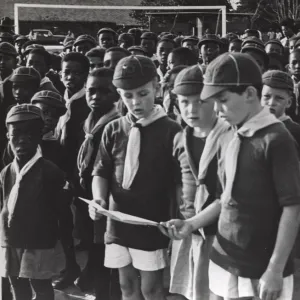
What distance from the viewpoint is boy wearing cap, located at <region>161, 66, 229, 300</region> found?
64.9 inches

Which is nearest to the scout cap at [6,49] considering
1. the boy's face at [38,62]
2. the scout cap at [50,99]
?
the boy's face at [38,62]

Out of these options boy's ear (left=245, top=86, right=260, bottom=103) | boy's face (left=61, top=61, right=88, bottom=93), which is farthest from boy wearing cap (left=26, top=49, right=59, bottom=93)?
boy's ear (left=245, top=86, right=260, bottom=103)

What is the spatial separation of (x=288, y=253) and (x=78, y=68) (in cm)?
178

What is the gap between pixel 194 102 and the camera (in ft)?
5.51

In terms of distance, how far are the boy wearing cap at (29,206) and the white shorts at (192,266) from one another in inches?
22.7

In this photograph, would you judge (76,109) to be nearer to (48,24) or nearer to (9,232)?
(9,232)

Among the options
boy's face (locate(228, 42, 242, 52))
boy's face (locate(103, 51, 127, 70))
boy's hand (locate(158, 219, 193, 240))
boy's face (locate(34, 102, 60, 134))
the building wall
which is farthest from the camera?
boy's face (locate(228, 42, 242, 52))

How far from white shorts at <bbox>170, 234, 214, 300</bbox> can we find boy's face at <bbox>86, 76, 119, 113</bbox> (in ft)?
2.41

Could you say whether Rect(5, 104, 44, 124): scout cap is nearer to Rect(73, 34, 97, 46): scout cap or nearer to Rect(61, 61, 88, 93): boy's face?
Rect(61, 61, 88, 93): boy's face

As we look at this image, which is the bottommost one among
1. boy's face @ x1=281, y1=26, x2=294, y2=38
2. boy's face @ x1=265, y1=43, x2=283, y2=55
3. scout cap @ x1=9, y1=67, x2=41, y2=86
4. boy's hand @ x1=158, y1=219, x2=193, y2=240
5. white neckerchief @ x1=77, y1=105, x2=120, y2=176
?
boy's hand @ x1=158, y1=219, x2=193, y2=240

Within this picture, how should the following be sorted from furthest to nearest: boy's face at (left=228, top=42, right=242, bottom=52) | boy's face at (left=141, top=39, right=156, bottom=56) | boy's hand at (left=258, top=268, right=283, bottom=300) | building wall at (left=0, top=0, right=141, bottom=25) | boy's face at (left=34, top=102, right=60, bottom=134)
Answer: boy's face at (left=141, top=39, right=156, bottom=56) < boy's face at (left=228, top=42, right=242, bottom=52) < building wall at (left=0, top=0, right=141, bottom=25) < boy's face at (left=34, top=102, right=60, bottom=134) < boy's hand at (left=258, top=268, right=283, bottom=300)

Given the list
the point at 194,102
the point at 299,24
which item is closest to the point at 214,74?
the point at 194,102

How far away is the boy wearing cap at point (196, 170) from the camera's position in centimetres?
165

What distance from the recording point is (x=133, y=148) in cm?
183
